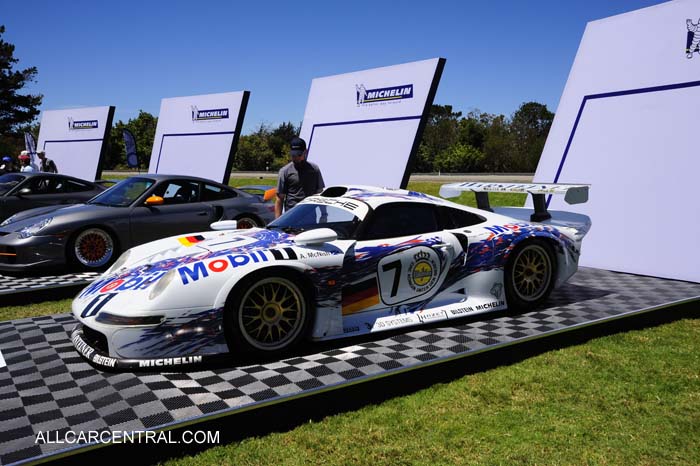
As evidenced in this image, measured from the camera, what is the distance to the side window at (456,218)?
4.87m

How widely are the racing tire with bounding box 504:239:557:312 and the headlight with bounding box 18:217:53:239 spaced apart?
5673 millimetres

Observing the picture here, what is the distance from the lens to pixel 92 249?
7531 mm

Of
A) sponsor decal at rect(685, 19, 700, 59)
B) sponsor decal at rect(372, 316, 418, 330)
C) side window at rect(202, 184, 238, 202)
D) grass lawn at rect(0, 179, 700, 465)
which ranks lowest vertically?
grass lawn at rect(0, 179, 700, 465)

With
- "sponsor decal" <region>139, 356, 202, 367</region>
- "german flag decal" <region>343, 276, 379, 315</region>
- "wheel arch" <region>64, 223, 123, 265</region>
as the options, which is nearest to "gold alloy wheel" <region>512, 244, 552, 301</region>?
"german flag decal" <region>343, 276, 379, 315</region>

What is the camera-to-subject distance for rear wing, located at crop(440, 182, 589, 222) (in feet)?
17.7

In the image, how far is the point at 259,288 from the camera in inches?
151

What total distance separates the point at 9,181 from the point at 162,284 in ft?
28.1

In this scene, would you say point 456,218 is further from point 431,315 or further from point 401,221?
point 431,315

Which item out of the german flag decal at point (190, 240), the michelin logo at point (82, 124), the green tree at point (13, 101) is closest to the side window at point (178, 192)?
the german flag decal at point (190, 240)

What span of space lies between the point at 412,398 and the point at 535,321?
167cm

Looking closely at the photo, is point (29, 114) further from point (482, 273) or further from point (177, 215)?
point (482, 273)

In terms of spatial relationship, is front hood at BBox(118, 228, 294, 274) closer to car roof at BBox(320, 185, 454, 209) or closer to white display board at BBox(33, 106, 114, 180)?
car roof at BBox(320, 185, 454, 209)

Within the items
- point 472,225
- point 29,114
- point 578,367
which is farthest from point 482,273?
point 29,114

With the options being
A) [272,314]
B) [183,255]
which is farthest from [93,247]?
[272,314]
